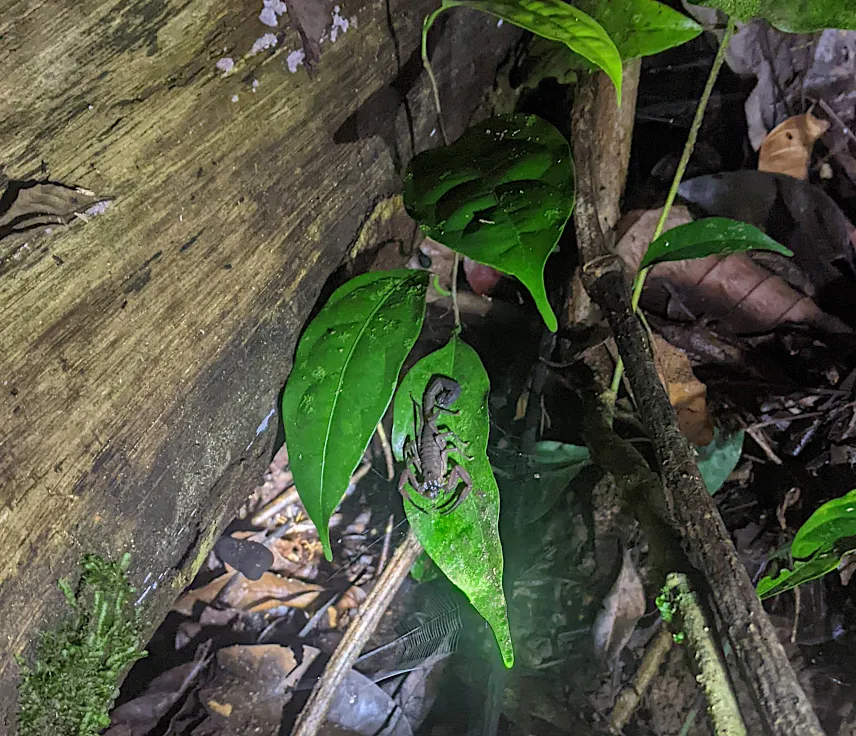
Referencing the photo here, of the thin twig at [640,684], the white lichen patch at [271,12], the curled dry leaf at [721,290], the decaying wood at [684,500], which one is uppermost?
the white lichen patch at [271,12]

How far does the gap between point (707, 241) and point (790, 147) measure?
2.62 ft

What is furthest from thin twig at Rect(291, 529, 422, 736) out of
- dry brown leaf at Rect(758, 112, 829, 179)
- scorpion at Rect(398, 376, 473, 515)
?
dry brown leaf at Rect(758, 112, 829, 179)

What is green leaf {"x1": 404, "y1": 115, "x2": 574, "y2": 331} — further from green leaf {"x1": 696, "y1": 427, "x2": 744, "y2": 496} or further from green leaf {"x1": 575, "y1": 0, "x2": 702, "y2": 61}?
green leaf {"x1": 696, "y1": 427, "x2": 744, "y2": 496}

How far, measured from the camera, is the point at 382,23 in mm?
1121

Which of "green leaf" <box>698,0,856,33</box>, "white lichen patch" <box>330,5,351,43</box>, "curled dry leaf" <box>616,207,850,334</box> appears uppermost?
"white lichen patch" <box>330,5,351,43</box>

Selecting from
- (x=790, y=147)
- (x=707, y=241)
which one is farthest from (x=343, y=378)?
(x=790, y=147)

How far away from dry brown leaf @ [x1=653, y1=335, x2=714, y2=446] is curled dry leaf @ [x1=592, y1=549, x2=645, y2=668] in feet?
1.10

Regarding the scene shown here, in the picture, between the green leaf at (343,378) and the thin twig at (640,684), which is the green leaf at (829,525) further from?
the green leaf at (343,378)

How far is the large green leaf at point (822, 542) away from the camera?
1.14 m

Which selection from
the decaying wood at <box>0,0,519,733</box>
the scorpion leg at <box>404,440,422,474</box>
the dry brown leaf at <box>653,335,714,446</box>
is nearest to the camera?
the decaying wood at <box>0,0,519,733</box>

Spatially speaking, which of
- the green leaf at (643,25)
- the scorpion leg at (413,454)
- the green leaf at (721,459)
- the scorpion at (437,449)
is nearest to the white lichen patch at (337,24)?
the green leaf at (643,25)

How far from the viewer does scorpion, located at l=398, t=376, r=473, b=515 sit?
1143 millimetres

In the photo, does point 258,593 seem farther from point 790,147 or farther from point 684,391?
point 790,147

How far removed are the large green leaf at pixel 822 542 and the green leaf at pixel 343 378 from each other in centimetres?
82
